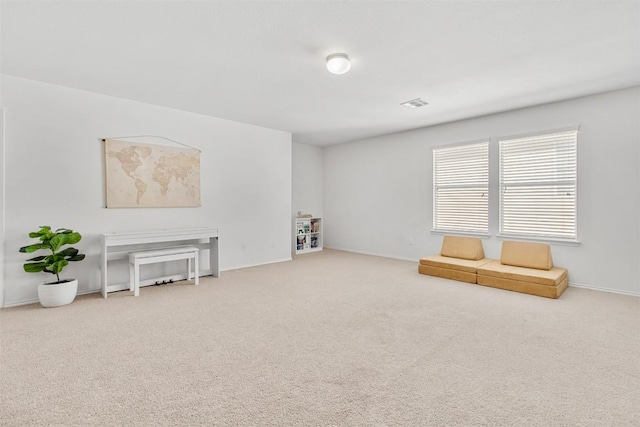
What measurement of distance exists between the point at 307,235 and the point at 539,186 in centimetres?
452

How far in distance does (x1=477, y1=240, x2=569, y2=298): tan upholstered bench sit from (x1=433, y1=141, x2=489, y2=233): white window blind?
0.74 metres

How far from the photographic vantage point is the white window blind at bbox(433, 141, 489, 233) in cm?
518

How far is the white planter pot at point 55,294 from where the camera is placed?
11.3ft

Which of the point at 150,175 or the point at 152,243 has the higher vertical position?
the point at 150,175

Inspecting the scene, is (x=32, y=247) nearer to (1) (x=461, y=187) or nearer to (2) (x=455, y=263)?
(2) (x=455, y=263)

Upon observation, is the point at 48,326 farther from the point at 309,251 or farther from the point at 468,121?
the point at 468,121

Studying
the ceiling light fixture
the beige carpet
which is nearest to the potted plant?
the beige carpet

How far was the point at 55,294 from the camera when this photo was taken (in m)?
3.46

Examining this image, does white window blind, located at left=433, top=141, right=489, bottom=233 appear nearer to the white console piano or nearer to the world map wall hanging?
the white console piano

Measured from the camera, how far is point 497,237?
5008 mm

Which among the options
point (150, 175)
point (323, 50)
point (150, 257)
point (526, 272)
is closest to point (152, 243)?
point (150, 257)

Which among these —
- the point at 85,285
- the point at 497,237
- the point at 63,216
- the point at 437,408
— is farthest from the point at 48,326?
the point at 497,237

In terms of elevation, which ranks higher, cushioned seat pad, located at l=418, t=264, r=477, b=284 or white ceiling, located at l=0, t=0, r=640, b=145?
white ceiling, located at l=0, t=0, r=640, b=145

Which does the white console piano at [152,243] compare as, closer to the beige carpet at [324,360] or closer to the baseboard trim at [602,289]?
the beige carpet at [324,360]
